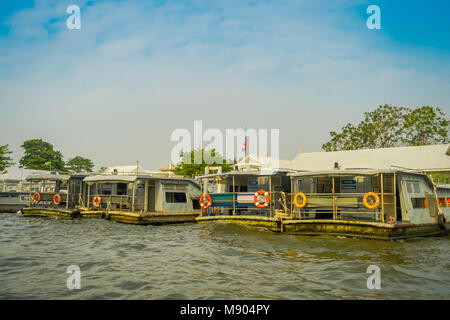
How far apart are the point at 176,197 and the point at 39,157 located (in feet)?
172

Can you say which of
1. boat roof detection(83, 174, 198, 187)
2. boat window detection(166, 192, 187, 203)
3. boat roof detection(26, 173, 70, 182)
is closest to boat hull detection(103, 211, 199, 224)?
boat window detection(166, 192, 187, 203)

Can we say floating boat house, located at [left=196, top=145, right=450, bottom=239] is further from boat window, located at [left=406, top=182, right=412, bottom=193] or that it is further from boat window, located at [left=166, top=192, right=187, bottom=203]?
boat window, located at [left=166, top=192, right=187, bottom=203]

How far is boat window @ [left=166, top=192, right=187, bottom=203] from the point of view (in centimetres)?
2269

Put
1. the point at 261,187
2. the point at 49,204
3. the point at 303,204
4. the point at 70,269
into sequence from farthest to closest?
1. the point at 49,204
2. the point at 261,187
3. the point at 303,204
4. the point at 70,269

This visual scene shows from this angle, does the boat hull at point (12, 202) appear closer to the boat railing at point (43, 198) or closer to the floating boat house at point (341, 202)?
the boat railing at point (43, 198)

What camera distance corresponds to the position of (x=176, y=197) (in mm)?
23125

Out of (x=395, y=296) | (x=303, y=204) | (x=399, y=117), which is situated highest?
(x=399, y=117)

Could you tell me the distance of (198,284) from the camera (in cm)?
838

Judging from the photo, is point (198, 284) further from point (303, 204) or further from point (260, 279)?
point (303, 204)

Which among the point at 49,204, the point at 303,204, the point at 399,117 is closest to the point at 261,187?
the point at 303,204

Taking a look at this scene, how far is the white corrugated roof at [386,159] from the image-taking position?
1320 inches

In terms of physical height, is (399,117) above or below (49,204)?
above

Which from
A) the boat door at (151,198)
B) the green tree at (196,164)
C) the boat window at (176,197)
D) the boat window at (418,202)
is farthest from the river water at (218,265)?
the green tree at (196,164)
